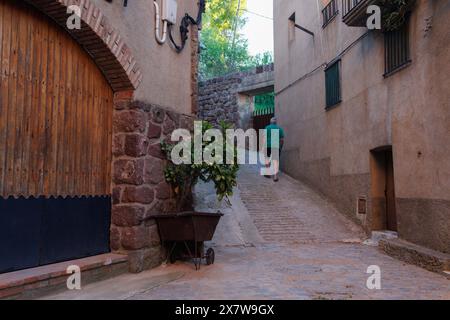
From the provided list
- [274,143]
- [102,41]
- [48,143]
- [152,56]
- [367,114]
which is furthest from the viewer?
[274,143]

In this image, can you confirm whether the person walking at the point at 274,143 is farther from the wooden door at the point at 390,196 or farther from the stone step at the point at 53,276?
the stone step at the point at 53,276

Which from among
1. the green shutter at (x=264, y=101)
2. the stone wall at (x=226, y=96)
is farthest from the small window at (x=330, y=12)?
the green shutter at (x=264, y=101)

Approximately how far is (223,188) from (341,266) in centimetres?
185

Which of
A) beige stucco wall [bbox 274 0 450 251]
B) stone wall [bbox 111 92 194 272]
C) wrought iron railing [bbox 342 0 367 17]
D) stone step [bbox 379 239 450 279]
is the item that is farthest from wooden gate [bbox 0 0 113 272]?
wrought iron railing [bbox 342 0 367 17]

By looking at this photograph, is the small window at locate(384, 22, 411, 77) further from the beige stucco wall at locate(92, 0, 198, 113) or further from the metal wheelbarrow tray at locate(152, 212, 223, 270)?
the metal wheelbarrow tray at locate(152, 212, 223, 270)

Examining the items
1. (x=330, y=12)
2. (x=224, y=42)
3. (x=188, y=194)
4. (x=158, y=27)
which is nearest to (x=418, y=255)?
(x=188, y=194)

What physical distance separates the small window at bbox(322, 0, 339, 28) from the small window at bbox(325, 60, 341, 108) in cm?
111

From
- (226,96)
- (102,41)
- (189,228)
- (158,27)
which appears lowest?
(189,228)

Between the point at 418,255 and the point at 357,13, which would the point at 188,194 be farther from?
the point at 357,13

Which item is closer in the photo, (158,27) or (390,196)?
(158,27)

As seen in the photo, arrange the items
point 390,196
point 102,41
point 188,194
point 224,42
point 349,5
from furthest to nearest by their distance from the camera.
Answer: point 224,42
point 349,5
point 390,196
point 188,194
point 102,41

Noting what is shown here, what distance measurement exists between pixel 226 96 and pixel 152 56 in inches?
427

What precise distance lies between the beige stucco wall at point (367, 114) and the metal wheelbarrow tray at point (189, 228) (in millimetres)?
3035

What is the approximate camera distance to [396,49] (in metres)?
6.55
